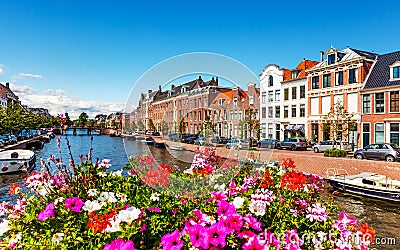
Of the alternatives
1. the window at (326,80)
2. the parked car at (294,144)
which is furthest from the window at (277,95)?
the parked car at (294,144)

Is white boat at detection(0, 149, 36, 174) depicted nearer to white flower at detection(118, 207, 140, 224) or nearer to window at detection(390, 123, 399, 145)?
white flower at detection(118, 207, 140, 224)

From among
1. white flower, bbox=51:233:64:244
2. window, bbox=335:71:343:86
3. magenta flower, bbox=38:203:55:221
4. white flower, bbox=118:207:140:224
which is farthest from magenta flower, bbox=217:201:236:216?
window, bbox=335:71:343:86

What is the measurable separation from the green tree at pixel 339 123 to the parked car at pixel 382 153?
5.83 metres

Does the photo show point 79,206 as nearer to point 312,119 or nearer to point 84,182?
point 84,182

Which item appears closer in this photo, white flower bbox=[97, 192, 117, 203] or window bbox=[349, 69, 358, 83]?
white flower bbox=[97, 192, 117, 203]

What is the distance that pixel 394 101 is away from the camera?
2492 cm

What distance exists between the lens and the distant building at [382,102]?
24875 mm

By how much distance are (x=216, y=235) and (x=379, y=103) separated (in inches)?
1136

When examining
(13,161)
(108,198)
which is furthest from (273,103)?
(108,198)

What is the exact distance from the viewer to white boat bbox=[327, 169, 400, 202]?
38.6ft

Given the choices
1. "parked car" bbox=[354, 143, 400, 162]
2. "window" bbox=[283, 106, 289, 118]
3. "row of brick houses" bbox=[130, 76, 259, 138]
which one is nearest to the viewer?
"row of brick houses" bbox=[130, 76, 259, 138]

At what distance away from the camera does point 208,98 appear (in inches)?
157

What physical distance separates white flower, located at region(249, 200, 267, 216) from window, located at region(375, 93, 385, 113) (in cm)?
2808

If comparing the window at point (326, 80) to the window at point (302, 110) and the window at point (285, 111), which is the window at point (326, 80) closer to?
the window at point (302, 110)
